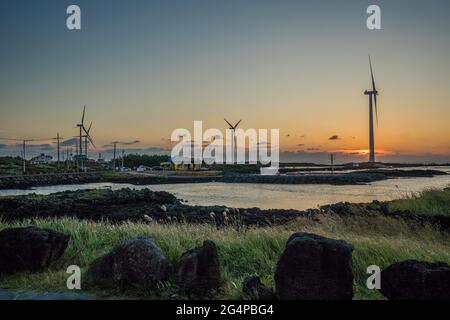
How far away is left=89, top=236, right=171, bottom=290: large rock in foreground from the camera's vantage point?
802cm

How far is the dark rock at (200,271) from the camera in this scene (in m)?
7.80

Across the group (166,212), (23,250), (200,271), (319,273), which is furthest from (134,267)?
(166,212)

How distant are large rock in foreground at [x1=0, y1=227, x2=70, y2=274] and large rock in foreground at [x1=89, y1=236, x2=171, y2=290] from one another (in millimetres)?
1514

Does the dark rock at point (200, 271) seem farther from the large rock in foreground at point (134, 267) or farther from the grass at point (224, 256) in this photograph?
the large rock in foreground at point (134, 267)

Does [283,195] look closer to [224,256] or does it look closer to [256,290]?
[224,256]

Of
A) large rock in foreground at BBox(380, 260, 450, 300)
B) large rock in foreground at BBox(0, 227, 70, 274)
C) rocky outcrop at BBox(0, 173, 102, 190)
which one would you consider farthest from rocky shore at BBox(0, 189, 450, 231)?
rocky outcrop at BBox(0, 173, 102, 190)

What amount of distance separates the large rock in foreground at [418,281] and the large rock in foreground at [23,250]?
6977mm

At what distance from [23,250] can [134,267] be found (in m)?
2.86

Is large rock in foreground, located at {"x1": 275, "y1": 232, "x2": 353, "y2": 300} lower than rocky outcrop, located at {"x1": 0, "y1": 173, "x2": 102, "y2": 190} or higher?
higher

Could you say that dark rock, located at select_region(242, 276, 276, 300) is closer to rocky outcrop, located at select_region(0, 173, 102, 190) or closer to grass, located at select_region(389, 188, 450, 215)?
grass, located at select_region(389, 188, 450, 215)
